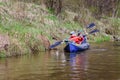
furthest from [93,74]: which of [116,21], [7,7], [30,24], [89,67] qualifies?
[116,21]

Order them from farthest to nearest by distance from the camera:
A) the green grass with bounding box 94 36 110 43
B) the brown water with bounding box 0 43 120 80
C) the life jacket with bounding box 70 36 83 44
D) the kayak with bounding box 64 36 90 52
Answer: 1. the green grass with bounding box 94 36 110 43
2. the life jacket with bounding box 70 36 83 44
3. the kayak with bounding box 64 36 90 52
4. the brown water with bounding box 0 43 120 80

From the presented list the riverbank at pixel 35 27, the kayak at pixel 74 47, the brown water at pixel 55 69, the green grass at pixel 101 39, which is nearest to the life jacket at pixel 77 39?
the kayak at pixel 74 47

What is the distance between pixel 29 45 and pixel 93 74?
8182 millimetres

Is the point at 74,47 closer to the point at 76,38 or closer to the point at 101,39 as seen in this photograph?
the point at 76,38

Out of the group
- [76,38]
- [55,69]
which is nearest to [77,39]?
[76,38]

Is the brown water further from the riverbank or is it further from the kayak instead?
the kayak

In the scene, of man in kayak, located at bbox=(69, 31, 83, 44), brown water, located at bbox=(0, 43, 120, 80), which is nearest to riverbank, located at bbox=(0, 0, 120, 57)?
brown water, located at bbox=(0, 43, 120, 80)

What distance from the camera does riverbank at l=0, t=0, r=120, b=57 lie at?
19.9 metres

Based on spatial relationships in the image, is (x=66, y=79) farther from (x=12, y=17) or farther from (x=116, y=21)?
(x=116, y=21)

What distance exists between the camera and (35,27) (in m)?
25.2

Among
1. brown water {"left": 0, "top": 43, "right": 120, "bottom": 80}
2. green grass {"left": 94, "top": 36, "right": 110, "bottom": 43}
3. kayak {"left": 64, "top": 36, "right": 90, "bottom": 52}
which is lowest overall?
brown water {"left": 0, "top": 43, "right": 120, "bottom": 80}

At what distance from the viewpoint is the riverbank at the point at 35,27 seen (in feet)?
65.2

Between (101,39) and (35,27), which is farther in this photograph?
(101,39)

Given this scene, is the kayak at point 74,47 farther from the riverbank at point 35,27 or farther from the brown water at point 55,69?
the brown water at point 55,69
